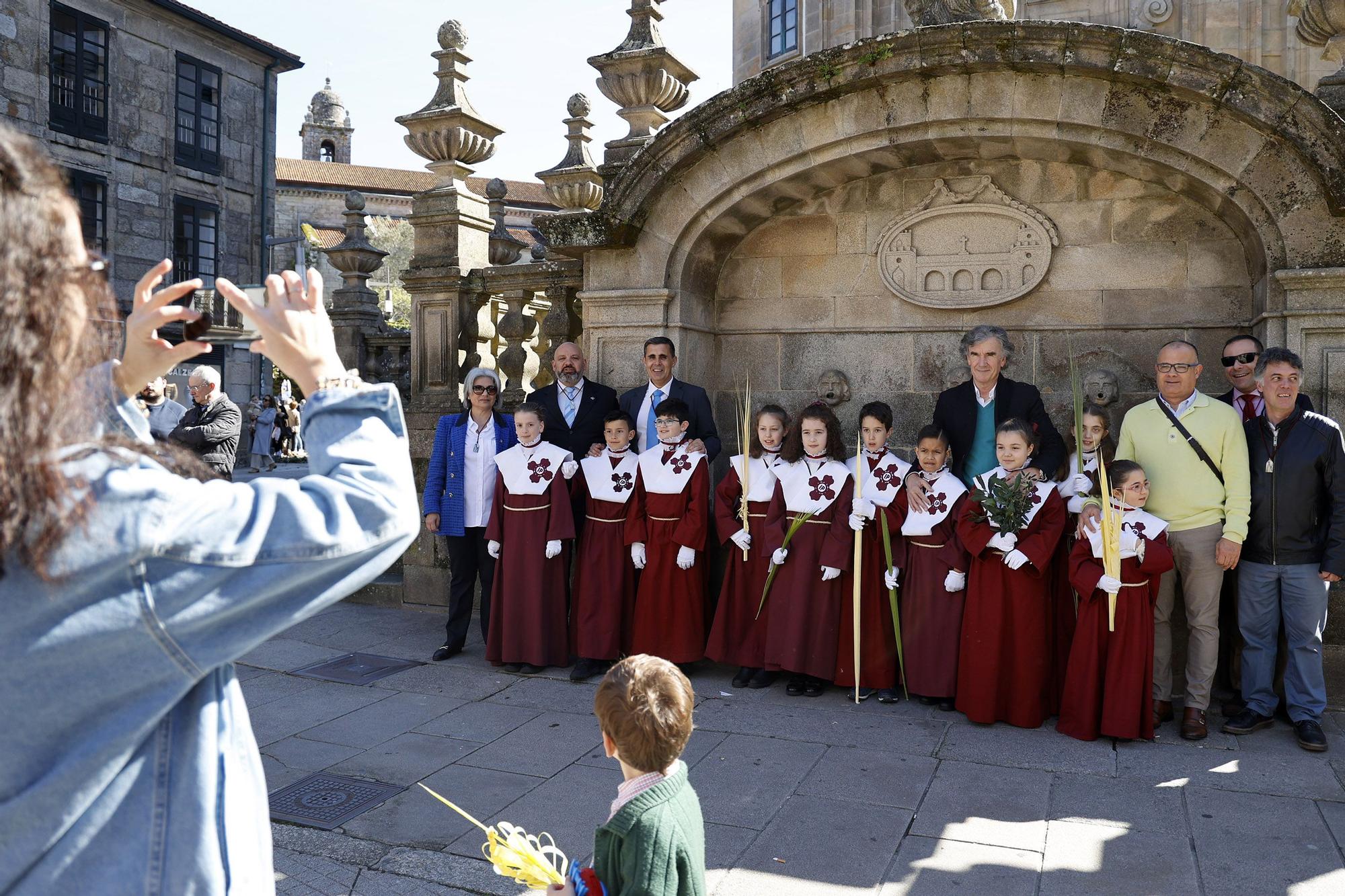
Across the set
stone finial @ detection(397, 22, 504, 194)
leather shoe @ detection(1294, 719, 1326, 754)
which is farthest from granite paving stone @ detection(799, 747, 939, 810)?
stone finial @ detection(397, 22, 504, 194)

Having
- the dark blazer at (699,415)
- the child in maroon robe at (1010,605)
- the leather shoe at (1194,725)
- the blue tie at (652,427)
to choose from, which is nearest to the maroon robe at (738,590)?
the dark blazer at (699,415)

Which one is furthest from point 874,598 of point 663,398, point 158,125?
point 158,125

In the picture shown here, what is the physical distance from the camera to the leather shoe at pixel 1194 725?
16.8 ft

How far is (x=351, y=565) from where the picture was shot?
4.50 ft

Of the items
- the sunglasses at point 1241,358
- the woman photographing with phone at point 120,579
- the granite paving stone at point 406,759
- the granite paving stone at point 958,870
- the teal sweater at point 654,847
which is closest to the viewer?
the woman photographing with phone at point 120,579

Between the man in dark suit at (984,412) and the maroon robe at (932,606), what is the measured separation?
0.19 m

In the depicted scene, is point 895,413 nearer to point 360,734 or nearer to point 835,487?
point 835,487

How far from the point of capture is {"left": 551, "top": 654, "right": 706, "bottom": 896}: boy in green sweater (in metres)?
2.18

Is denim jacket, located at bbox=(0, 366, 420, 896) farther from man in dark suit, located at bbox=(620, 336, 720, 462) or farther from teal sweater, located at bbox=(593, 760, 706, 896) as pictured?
man in dark suit, located at bbox=(620, 336, 720, 462)

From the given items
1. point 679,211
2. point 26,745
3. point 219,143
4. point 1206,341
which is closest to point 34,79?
point 219,143

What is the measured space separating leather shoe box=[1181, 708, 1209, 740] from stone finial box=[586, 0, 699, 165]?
487 centimetres

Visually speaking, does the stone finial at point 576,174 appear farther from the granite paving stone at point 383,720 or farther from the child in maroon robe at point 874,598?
the granite paving stone at point 383,720

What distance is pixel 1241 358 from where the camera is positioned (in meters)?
5.60

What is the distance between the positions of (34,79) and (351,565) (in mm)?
22842
